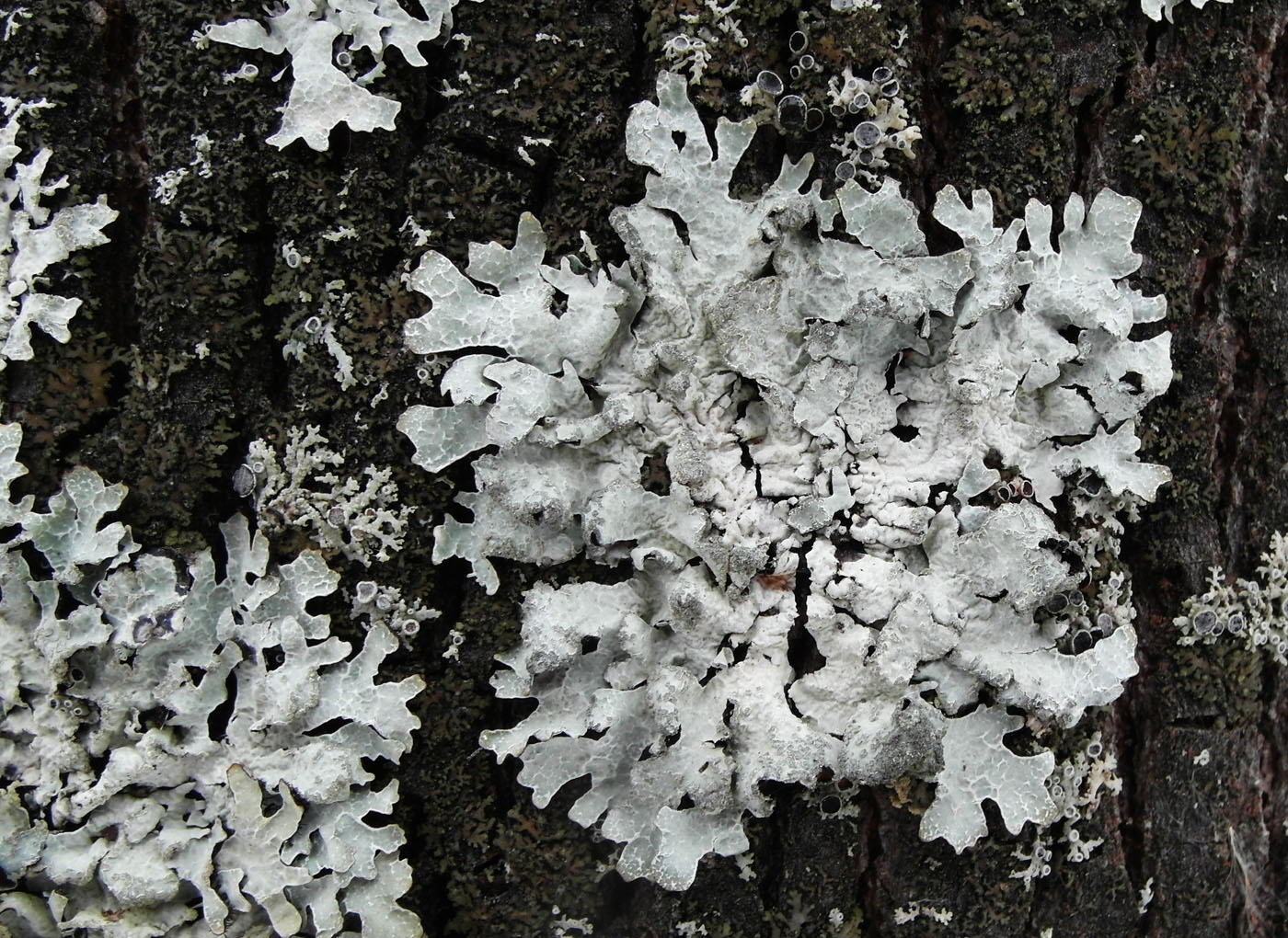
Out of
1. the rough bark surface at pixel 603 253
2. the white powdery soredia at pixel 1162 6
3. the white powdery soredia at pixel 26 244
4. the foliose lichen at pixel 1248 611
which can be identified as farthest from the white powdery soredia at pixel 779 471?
the white powdery soredia at pixel 26 244

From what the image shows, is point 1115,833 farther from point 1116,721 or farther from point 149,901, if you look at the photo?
point 149,901

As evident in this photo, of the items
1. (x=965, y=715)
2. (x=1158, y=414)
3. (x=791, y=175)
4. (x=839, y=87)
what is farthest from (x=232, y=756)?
(x=1158, y=414)

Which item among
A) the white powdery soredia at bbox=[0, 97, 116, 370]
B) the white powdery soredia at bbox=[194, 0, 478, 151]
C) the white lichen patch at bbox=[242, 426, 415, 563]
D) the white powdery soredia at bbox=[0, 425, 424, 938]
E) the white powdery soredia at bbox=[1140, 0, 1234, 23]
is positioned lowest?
the white powdery soredia at bbox=[0, 425, 424, 938]


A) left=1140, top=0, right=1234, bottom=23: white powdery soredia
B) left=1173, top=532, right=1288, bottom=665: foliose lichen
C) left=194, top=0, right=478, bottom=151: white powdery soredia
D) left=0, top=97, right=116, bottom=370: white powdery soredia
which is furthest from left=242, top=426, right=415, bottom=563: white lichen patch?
left=1140, top=0, right=1234, bottom=23: white powdery soredia

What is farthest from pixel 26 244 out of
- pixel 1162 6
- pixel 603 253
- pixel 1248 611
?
pixel 1248 611

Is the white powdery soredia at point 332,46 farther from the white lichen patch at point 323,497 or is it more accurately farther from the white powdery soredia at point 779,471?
the white lichen patch at point 323,497

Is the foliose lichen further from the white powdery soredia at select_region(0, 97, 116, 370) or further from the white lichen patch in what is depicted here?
the white powdery soredia at select_region(0, 97, 116, 370)
